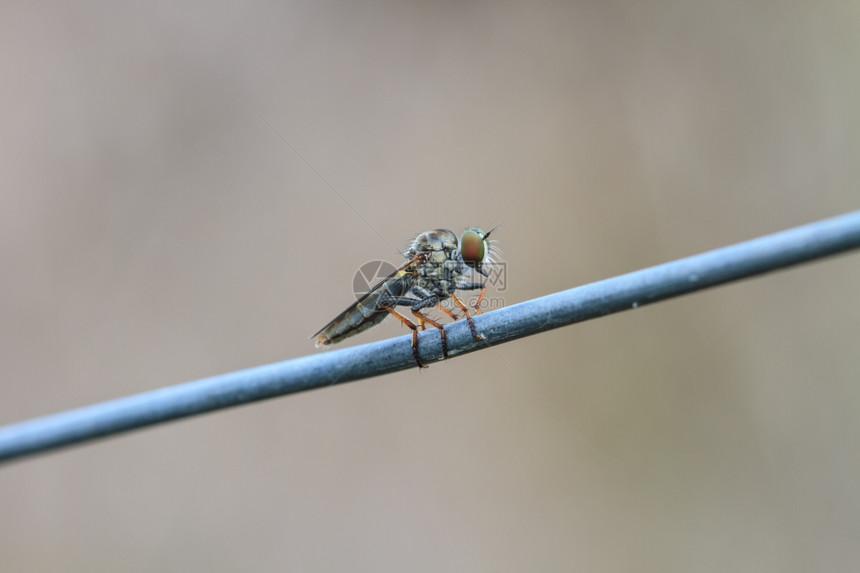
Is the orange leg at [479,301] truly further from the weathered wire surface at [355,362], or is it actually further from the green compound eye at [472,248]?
the weathered wire surface at [355,362]

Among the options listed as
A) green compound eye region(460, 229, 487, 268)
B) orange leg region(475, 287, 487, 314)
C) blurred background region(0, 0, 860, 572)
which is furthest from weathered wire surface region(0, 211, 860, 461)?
blurred background region(0, 0, 860, 572)

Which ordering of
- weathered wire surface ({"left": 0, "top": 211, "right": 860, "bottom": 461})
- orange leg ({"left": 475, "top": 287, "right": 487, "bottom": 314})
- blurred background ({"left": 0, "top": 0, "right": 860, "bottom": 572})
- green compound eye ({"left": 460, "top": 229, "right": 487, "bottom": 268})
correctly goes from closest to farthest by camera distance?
1. weathered wire surface ({"left": 0, "top": 211, "right": 860, "bottom": 461})
2. orange leg ({"left": 475, "top": 287, "right": 487, "bottom": 314})
3. green compound eye ({"left": 460, "top": 229, "right": 487, "bottom": 268})
4. blurred background ({"left": 0, "top": 0, "right": 860, "bottom": 572})

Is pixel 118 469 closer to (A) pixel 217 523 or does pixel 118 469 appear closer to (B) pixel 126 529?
(B) pixel 126 529

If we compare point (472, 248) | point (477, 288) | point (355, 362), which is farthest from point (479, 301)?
point (355, 362)

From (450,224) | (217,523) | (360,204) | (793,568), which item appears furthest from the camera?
(360,204)

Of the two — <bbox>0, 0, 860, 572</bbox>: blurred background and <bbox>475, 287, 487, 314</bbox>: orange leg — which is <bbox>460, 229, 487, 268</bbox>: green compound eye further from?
<bbox>0, 0, 860, 572</bbox>: blurred background

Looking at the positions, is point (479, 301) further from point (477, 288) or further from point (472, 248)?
point (472, 248)

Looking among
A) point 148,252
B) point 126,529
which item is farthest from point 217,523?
point 148,252
